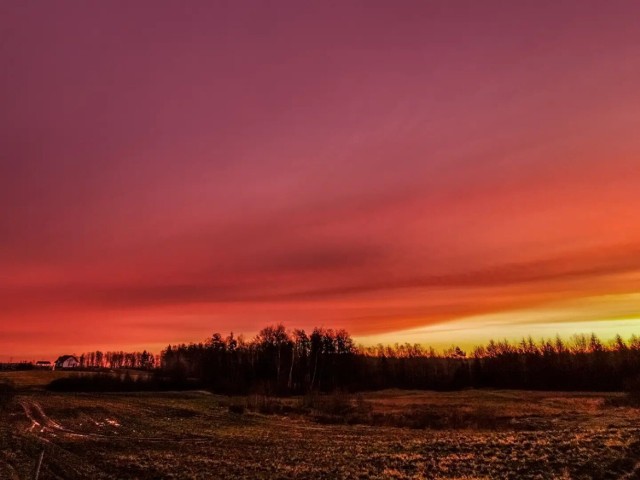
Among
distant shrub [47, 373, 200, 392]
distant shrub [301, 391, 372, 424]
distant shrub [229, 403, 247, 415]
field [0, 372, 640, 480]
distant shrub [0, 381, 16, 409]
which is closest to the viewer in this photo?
field [0, 372, 640, 480]

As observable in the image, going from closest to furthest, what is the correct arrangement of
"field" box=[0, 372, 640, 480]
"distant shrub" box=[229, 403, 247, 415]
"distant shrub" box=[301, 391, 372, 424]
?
"field" box=[0, 372, 640, 480] → "distant shrub" box=[301, 391, 372, 424] → "distant shrub" box=[229, 403, 247, 415]

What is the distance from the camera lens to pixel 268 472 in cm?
2659

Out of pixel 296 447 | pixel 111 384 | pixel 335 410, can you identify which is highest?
pixel 296 447

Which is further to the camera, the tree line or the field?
the tree line

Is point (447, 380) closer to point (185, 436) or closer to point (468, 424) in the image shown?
point (468, 424)

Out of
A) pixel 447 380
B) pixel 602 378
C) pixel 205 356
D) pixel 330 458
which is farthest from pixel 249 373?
pixel 330 458

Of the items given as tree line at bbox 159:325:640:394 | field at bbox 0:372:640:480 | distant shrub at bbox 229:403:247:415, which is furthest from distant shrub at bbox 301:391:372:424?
tree line at bbox 159:325:640:394

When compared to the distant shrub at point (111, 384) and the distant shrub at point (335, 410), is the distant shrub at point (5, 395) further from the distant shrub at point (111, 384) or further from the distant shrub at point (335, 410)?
the distant shrub at point (335, 410)

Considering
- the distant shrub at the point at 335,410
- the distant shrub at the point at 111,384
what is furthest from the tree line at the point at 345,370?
the distant shrub at the point at 335,410

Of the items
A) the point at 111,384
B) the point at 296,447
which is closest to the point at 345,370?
the point at 111,384

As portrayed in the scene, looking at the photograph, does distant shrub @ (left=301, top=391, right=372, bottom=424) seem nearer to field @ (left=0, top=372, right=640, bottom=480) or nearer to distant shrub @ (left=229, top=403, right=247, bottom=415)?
field @ (left=0, top=372, right=640, bottom=480)

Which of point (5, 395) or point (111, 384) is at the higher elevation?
point (5, 395)

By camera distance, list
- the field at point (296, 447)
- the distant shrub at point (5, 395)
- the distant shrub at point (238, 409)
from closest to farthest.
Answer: the field at point (296, 447)
the distant shrub at point (5, 395)
the distant shrub at point (238, 409)

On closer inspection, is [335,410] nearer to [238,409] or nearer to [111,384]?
[238,409]
